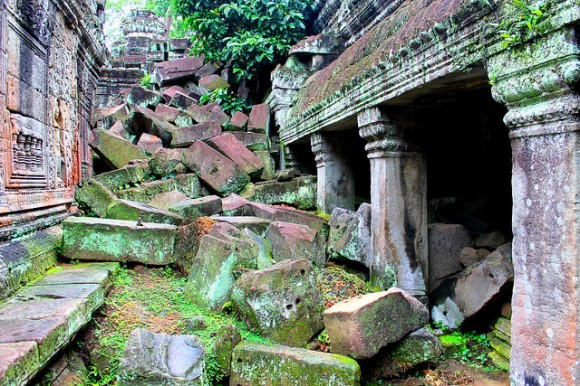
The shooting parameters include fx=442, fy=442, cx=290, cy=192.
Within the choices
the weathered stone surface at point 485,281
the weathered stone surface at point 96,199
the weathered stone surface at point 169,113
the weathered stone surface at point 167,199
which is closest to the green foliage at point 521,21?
the weathered stone surface at point 485,281

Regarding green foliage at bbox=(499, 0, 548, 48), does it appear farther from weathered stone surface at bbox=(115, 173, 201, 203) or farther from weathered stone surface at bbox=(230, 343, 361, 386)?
weathered stone surface at bbox=(115, 173, 201, 203)

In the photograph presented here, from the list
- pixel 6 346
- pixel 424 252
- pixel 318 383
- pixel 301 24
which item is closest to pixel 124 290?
pixel 6 346

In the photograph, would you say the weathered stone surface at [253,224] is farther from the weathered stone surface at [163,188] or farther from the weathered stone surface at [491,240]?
the weathered stone surface at [491,240]

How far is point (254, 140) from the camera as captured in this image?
7.62m

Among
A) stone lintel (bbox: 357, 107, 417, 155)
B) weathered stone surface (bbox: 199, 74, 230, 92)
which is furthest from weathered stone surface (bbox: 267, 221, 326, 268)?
weathered stone surface (bbox: 199, 74, 230, 92)

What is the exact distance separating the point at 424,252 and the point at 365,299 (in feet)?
4.67

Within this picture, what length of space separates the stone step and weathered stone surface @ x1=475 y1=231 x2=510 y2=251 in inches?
133

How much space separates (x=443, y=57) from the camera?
2.78 meters

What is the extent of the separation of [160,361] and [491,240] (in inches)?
130

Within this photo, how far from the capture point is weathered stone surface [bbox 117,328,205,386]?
2.29 meters

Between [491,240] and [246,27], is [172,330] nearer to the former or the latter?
[491,240]

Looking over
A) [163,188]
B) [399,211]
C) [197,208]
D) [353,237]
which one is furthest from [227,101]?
[399,211]

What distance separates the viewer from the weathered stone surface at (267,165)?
282 inches

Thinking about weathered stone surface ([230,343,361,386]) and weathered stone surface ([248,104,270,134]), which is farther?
weathered stone surface ([248,104,270,134])
